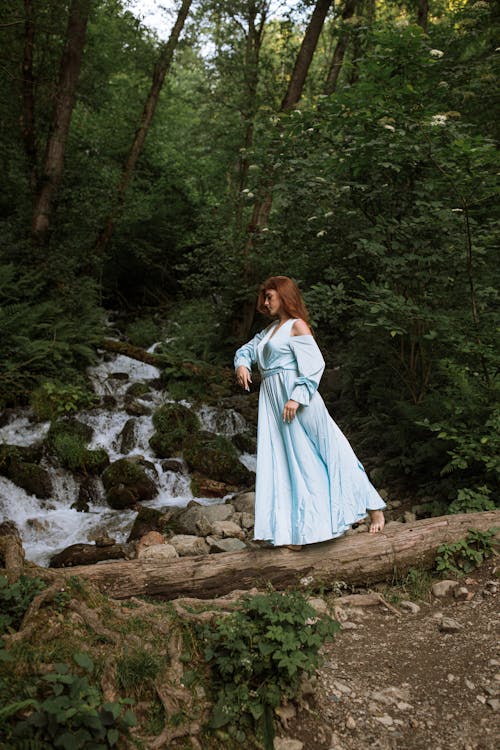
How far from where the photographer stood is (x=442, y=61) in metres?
6.59

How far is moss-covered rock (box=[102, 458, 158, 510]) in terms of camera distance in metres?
7.92

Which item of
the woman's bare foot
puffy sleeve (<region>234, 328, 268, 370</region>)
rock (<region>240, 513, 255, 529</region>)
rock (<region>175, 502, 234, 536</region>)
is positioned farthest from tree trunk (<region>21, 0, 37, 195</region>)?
the woman's bare foot

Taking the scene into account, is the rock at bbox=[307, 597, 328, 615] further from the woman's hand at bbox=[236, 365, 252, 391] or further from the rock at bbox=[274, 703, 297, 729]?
the woman's hand at bbox=[236, 365, 252, 391]

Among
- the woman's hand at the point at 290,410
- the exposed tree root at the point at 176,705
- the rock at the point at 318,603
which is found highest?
the woman's hand at the point at 290,410

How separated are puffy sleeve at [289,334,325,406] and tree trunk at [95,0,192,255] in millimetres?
10902

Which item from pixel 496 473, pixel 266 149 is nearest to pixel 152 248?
pixel 266 149

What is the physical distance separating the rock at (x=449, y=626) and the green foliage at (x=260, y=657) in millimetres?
1347

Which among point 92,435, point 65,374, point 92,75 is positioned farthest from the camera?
point 92,75

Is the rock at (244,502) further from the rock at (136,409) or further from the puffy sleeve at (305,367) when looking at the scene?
the puffy sleeve at (305,367)

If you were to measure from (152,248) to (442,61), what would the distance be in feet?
37.7

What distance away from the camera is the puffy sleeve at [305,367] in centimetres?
425

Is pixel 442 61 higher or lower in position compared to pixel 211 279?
higher

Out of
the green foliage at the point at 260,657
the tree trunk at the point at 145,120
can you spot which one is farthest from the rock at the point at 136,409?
the green foliage at the point at 260,657

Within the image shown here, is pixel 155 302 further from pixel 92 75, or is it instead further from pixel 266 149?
pixel 266 149
